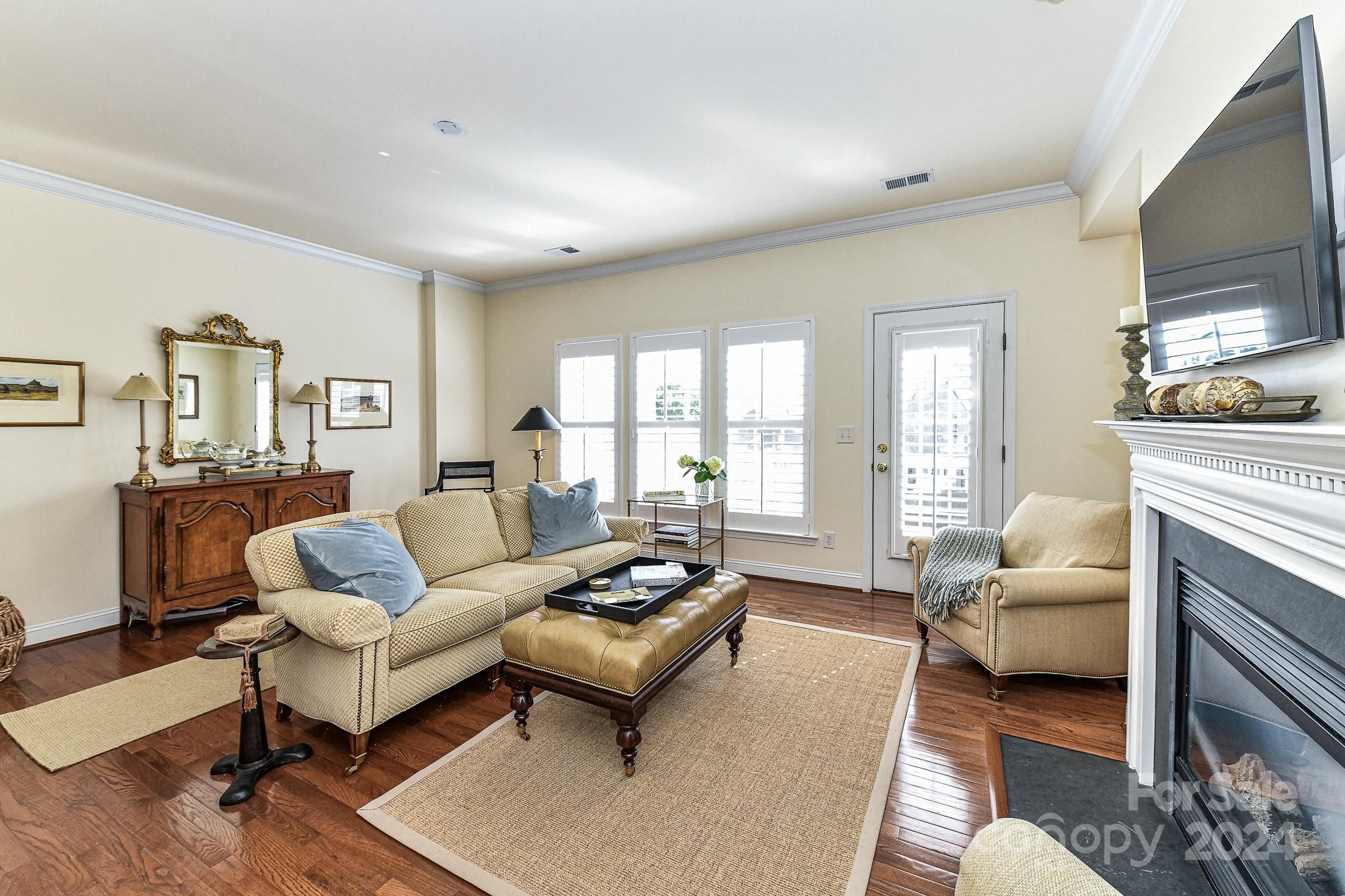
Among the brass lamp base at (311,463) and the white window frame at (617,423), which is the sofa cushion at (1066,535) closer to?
the white window frame at (617,423)

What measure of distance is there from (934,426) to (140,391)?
16.5ft

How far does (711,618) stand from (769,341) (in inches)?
102

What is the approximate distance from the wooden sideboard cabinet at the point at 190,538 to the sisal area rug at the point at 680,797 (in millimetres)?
2153

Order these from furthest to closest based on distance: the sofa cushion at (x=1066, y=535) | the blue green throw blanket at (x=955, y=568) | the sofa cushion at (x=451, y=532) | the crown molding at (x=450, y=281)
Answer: the crown molding at (x=450, y=281)
the sofa cushion at (x=451, y=532)
the blue green throw blanket at (x=955, y=568)
the sofa cushion at (x=1066, y=535)

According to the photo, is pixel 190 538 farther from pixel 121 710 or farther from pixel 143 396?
pixel 121 710

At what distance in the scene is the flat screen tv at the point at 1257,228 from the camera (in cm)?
114

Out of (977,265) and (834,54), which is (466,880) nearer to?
(834,54)

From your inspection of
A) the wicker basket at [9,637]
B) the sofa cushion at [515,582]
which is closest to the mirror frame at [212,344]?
the wicker basket at [9,637]

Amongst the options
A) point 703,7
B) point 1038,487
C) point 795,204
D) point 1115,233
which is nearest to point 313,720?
point 703,7

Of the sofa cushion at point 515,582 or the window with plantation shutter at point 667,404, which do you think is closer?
the sofa cushion at point 515,582

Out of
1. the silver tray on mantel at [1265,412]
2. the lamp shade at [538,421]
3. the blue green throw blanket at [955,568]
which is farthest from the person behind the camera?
the lamp shade at [538,421]

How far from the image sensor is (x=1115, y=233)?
348 centimetres

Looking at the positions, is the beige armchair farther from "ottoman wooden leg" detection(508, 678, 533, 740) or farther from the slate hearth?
"ottoman wooden leg" detection(508, 678, 533, 740)

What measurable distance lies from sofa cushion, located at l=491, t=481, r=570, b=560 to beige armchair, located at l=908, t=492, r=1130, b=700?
247 cm
